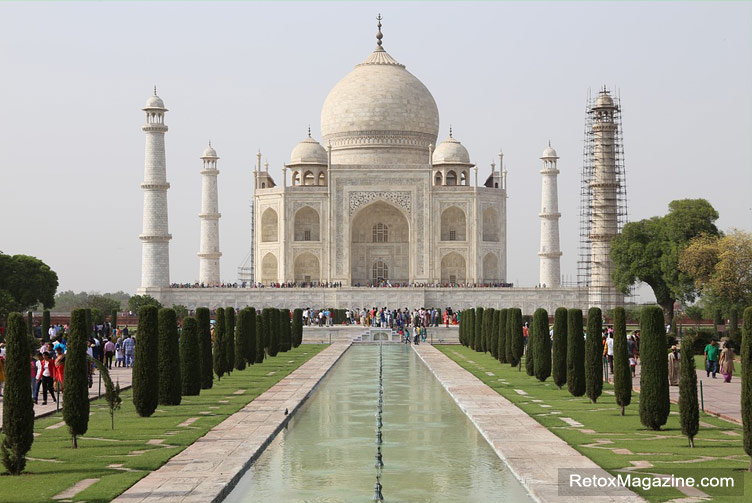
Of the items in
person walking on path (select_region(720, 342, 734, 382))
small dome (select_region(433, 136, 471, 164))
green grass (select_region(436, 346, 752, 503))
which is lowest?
green grass (select_region(436, 346, 752, 503))

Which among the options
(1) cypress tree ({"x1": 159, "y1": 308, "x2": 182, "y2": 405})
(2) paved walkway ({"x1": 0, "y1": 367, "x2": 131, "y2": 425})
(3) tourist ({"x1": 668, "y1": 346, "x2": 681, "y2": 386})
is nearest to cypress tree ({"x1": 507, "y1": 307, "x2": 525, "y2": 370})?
(3) tourist ({"x1": 668, "y1": 346, "x2": 681, "y2": 386})

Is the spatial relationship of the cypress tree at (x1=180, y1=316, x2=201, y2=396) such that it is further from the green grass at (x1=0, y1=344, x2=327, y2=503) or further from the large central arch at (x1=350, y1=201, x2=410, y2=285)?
the large central arch at (x1=350, y1=201, x2=410, y2=285)

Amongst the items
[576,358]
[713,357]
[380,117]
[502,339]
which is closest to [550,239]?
[380,117]

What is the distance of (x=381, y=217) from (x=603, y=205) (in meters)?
9.44

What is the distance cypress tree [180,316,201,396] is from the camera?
1423 cm

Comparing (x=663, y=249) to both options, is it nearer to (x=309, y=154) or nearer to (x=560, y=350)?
(x=309, y=154)

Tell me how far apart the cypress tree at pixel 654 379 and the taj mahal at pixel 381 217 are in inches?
1073

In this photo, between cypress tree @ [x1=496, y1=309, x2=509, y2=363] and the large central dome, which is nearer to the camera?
cypress tree @ [x1=496, y1=309, x2=509, y2=363]

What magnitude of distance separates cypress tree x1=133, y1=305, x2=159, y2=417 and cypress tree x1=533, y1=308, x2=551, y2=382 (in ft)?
21.5

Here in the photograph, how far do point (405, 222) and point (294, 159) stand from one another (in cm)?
553

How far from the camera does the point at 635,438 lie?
10.2 metres

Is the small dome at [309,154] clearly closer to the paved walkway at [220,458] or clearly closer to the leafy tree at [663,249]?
the leafy tree at [663,249]

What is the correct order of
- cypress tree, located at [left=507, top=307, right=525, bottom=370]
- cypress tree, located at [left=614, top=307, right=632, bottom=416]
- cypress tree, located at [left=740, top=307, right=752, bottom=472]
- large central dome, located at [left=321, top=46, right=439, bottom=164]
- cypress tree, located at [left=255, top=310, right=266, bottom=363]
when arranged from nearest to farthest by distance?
cypress tree, located at [left=740, top=307, right=752, bottom=472]
cypress tree, located at [left=614, top=307, right=632, bottom=416]
cypress tree, located at [left=507, top=307, right=525, bottom=370]
cypress tree, located at [left=255, top=310, right=266, bottom=363]
large central dome, located at [left=321, top=46, right=439, bottom=164]

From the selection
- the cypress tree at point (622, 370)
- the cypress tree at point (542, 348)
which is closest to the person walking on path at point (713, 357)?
the cypress tree at point (542, 348)
